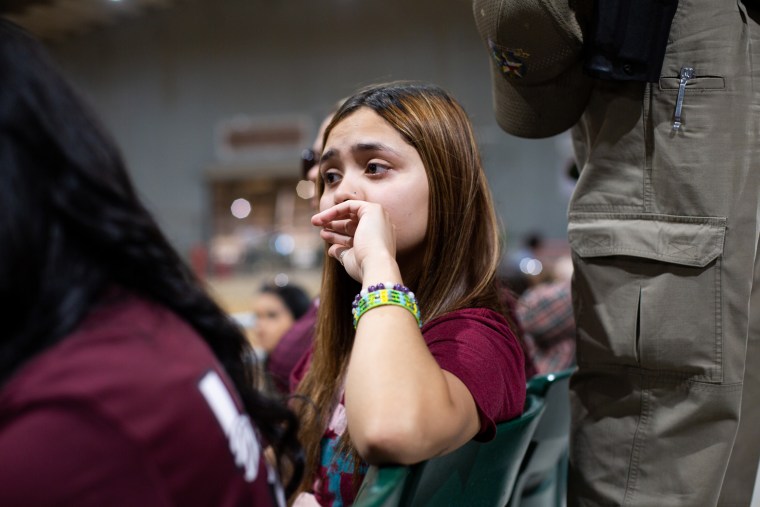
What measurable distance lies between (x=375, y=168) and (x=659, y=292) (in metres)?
0.53

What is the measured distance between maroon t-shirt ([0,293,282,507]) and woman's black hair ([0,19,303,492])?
26mm

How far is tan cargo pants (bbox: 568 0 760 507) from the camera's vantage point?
46.4 inches

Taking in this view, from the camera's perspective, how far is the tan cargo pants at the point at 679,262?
3.87ft

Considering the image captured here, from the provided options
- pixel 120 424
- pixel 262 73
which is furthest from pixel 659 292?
pixel 262 73

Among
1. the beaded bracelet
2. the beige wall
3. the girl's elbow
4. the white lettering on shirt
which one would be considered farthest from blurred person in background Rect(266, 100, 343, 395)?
the beige wall

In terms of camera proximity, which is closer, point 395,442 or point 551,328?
point 395,442

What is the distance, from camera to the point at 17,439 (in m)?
0.57

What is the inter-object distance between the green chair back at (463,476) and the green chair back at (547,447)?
96 mm

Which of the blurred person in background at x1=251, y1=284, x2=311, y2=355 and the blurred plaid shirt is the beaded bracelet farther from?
the blurred person in background at x1=251, y1=284, x2=311, y2=355

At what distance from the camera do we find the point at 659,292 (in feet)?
3.95

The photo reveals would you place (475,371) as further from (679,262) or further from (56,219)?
(56,219)

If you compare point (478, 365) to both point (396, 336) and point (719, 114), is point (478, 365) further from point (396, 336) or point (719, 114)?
point (719, 114)

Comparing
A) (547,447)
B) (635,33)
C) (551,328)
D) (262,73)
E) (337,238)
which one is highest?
(635,33)

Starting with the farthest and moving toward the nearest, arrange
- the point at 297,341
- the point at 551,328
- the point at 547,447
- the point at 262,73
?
the point at 262,73
the point at 551,328
the point at 297,341
the point at 547,447
